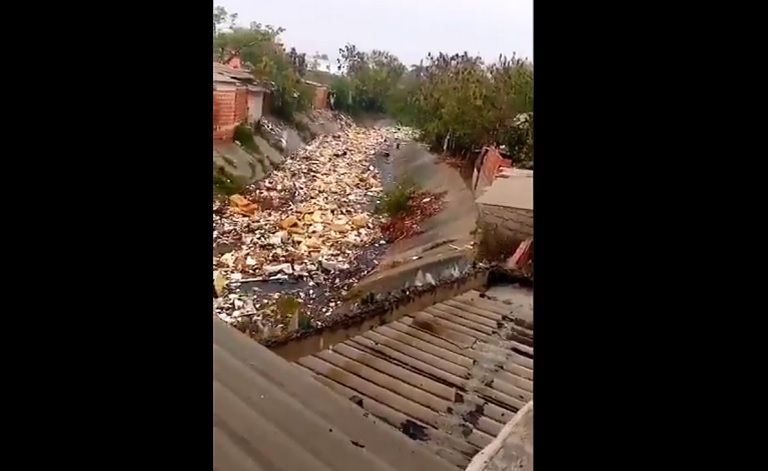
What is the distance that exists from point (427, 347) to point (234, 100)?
0.73 metres

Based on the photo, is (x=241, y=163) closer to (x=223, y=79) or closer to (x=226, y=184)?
(x=226, y=184)

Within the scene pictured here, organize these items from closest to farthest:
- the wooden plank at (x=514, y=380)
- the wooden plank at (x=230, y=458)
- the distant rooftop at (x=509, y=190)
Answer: the wooden plank at (x=230, y=458) → the distant rooftop at (x=509, y=190) → the wooden plank at (x=514, y=380)

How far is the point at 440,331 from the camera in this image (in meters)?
1.64

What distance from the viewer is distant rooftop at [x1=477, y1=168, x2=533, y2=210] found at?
128 cm

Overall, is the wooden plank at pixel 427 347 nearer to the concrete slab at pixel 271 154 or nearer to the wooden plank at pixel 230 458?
the concrete slab at pixel 271 154

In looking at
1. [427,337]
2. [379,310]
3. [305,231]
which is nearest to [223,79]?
[305,231]

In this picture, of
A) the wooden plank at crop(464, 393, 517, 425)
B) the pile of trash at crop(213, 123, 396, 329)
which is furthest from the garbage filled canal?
the wooden plank at crop(464, 393, 517, 425)

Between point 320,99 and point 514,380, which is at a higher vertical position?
point 320,99

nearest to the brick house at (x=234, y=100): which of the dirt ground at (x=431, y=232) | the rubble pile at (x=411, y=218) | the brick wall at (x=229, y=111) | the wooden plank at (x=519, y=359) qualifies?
the brick wall at (x=229, y=111)

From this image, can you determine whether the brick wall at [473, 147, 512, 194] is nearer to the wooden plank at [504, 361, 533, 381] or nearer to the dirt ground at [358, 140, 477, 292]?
the dirt ground at [358, 140, 477, 292]

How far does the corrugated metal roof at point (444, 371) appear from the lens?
1.46m
